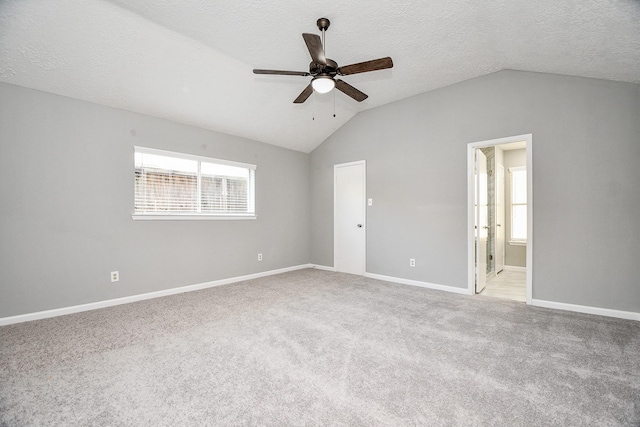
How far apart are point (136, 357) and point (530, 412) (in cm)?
279

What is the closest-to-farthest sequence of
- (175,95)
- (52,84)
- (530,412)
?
(530,412), (52,84), (175,95)

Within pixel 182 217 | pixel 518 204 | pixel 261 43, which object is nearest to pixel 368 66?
pixel 261 43

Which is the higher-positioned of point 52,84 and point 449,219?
point 52,84

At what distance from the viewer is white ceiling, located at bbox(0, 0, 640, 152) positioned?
2.39 meters

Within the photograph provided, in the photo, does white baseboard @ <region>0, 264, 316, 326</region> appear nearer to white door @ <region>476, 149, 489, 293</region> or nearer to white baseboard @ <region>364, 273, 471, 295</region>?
white baseboard @ <region>364, 273, 471, 295</region>

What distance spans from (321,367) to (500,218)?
531 centimetres

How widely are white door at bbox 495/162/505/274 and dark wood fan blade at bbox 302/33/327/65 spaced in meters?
4.68

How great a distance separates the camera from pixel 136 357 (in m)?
2.22

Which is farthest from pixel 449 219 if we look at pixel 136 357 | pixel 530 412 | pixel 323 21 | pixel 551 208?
pixel 136 357

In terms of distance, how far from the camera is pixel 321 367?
2.07 m

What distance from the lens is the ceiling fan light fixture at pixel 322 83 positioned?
244cm

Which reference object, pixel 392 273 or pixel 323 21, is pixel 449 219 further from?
pixel 323 21

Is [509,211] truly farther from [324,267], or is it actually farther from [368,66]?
[368,66]

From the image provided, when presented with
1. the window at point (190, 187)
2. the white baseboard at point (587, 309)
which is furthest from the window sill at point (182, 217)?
the white baseboard at point (587, 309)
